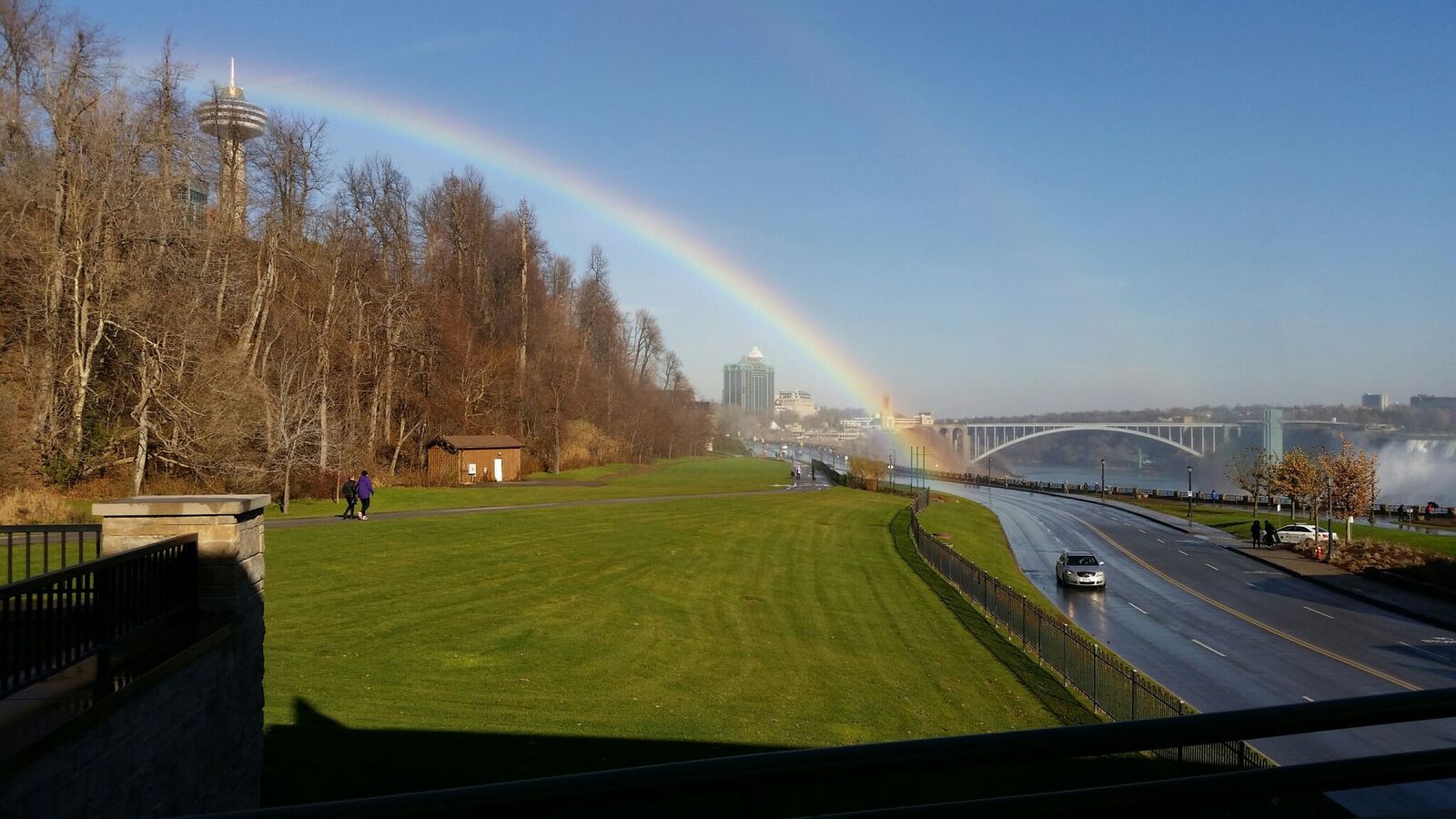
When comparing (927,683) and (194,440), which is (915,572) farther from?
(194,440)

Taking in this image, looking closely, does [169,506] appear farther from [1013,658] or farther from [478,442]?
[478,442]

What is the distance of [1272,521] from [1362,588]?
28222mm

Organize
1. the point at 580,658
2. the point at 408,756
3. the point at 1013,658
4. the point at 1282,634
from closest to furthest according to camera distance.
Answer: the point at 408,756 → the point at 580,658 → the point at 1013,658 → the point at 1282,634

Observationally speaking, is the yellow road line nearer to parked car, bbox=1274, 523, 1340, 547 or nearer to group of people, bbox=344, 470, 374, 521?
parked car, bbox=1274, 523, 1340, 547

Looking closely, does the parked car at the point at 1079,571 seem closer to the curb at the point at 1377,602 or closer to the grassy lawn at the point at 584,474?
the curb at the point at 1377,602

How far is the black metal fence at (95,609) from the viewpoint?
6.12 metres

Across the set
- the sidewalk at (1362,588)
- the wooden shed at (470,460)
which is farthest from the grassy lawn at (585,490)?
the sidewalk at (1362,588)

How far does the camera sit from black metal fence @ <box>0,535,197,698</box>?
6.12 meters

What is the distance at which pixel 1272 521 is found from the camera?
63.1 meters

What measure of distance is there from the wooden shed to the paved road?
32400 mm

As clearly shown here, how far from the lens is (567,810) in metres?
1.90

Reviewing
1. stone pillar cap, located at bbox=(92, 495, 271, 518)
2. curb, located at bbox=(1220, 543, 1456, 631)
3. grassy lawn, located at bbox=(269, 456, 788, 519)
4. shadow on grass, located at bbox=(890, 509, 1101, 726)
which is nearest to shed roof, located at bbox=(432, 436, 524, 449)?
grassy lawn, located at bbox=(269, 456, 788, 519)

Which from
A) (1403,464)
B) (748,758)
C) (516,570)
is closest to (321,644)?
(516,570)

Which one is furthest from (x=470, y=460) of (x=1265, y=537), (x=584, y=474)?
(x=1265, y=537)
